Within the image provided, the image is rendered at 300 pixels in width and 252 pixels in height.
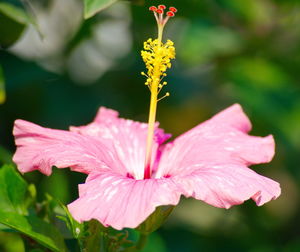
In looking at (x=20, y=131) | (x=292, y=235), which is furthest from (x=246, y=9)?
(x=20, y=131)

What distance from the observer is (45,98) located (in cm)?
225

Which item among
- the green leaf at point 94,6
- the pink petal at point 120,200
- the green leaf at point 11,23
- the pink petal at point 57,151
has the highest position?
the green leaf at point 94,6

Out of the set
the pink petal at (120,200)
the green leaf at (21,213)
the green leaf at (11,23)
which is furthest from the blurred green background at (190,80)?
the pink petal at (120,200)

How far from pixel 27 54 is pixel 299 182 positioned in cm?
135

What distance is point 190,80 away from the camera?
2750 mm

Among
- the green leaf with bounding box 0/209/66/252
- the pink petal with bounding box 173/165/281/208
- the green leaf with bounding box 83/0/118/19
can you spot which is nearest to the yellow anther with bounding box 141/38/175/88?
the green leaf with bounding box 83/0/118/19

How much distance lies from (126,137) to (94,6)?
0.38 metres

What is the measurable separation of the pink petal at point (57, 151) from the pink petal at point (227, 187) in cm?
20

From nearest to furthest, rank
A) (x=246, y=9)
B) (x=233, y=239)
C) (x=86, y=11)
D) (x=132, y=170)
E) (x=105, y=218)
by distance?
(x=105, y=218), (x=86, y=11), (x=132, y=170), (x=233, y=239), (x=246, y=9)

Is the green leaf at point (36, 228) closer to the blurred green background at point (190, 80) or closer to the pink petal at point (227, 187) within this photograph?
the pink petal at point (227, 187)

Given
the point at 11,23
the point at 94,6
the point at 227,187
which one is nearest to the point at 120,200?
the point at 227,187

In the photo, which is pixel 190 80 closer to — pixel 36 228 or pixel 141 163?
pixel 141 163

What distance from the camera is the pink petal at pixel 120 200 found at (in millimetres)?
1092

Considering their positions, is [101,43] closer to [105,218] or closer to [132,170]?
[132,170]
